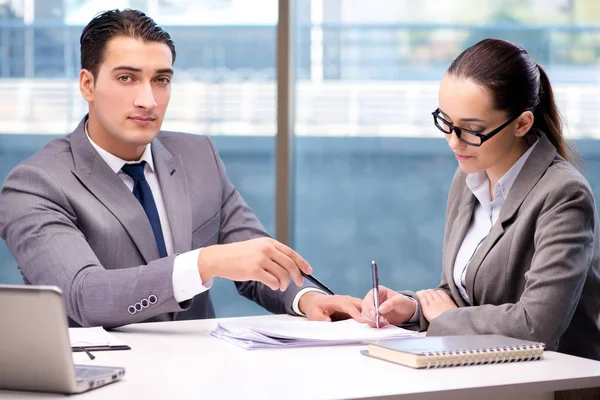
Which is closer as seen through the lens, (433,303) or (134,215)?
(433,303)

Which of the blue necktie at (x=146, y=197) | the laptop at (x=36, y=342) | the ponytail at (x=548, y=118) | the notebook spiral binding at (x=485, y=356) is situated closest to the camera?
the laptop at (x=36, y=342)

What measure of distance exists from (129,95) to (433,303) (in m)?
1.12

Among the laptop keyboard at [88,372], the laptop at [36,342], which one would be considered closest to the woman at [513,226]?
the laptop keyboard at [88,372]

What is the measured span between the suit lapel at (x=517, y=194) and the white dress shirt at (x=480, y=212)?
38 millimetres

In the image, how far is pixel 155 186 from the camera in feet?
9.13

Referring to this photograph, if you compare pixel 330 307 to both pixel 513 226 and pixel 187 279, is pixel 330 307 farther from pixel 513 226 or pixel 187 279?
pixel 513 226

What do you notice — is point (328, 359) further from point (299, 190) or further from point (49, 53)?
point (49, 53)

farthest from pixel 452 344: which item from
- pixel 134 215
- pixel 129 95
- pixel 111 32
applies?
pixel 111 32

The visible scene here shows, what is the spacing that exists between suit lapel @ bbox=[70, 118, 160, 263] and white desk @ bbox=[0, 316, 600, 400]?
62 centimetres

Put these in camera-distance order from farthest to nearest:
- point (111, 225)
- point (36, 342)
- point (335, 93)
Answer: point (335, 93), point (111, 225), point (36, 342)

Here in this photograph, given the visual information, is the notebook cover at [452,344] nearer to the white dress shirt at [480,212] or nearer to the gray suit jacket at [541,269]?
the gray suit jacket at [541,269]

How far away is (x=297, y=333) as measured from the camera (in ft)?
6.77

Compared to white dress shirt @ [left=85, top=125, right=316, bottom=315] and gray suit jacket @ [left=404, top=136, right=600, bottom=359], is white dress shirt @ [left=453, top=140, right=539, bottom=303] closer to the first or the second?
gray suit jacket @ [left=404, top=136, right=600, bottom=359]

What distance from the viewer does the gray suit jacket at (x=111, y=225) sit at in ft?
7.34
